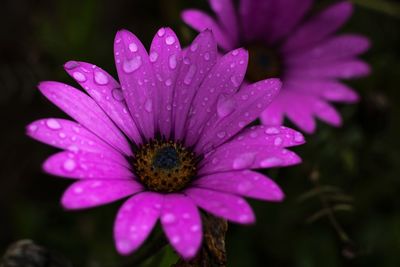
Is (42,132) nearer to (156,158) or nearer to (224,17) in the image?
(156,158)

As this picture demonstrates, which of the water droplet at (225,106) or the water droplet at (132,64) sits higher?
the water droplet at (132,64)

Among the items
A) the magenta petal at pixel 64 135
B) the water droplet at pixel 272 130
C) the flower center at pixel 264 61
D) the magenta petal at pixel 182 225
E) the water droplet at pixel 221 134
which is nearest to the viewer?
the magenta petal at pixel 182 225

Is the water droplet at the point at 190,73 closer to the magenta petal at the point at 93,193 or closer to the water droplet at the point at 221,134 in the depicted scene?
the water droplet at the point at 221,134

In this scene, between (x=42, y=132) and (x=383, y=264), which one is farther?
(x=383, y=264)

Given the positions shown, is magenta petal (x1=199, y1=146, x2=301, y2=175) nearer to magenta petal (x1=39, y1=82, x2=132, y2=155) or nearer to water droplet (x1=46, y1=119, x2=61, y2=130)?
magenta petal (x1=39, y1=82, x2=132, y2=155)

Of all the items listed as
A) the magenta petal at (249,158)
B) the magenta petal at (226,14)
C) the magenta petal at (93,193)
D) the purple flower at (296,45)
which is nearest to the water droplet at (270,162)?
the magenta petal at (249,158)

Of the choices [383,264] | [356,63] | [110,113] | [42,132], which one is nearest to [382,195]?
[383,264]

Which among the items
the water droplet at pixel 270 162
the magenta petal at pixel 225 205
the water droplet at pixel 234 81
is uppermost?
the water droplet at pixel 234 81

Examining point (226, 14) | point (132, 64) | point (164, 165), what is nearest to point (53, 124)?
point (132, 64)
